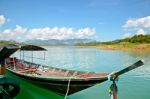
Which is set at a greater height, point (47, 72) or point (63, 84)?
point (47, 72)

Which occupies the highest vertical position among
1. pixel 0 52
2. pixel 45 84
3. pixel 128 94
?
pixel 0 52

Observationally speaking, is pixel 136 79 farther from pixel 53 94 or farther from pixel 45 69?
pixel 53 94

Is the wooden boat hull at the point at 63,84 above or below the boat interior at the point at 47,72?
below

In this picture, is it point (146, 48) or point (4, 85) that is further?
point (146, 48)

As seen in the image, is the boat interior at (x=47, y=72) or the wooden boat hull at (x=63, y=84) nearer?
the wooden boat hull at (x=63, y=84)

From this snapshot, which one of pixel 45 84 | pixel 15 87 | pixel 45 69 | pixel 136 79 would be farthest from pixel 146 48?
pixel 15 87

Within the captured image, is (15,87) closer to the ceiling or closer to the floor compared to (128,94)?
closer to the ceiling

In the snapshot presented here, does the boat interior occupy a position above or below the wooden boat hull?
above

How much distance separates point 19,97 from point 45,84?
2.44 m

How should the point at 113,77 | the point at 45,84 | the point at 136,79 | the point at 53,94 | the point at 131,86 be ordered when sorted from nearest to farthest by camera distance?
1. the point at 113,77
2. the point at 45,84
3. the point at 53,94
4. the point at 131,86
5. the point at 136,79

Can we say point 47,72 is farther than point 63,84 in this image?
Yes

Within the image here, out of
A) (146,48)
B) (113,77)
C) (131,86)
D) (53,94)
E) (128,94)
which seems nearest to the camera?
(113,77)

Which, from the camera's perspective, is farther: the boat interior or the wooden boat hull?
the boat interior

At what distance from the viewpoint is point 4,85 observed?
7941 mm
